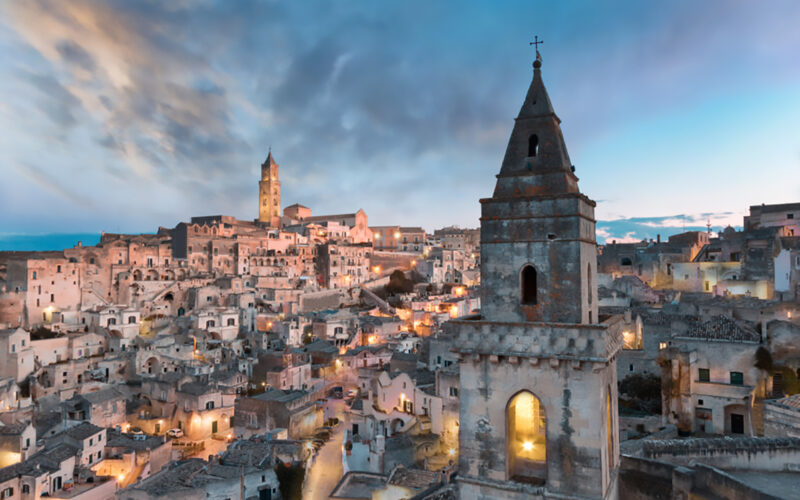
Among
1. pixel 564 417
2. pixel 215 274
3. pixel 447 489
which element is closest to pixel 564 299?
pixel 564 417

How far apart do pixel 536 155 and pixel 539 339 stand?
3854 millimetres

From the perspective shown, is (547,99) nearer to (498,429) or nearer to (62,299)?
(498,429)

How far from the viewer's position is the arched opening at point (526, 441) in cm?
970

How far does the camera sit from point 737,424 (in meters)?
22.3

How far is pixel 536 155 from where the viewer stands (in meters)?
10.2

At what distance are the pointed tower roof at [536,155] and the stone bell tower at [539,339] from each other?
0.02m

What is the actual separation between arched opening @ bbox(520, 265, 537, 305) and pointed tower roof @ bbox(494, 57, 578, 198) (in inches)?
63.6

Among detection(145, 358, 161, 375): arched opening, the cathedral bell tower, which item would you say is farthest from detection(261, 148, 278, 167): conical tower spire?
detection(145, 358, 161, 375): arched opening

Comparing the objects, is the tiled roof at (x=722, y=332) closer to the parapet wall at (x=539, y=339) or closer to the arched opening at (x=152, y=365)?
the parapet wall at (x=539, y=339)

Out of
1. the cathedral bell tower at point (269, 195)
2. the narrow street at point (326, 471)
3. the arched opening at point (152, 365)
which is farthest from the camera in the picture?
the cathedral bell tower at point (269, 195)

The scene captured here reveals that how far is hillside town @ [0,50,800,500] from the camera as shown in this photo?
31.3ft

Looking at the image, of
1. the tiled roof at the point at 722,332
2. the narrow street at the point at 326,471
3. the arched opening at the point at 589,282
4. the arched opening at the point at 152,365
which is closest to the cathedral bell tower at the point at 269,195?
the arched opening at the point at 152,365

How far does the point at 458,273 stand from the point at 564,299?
230 feet

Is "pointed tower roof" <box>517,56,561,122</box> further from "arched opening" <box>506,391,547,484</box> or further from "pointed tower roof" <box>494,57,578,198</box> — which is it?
"arched opening" <box>506,391,547,484</box>
